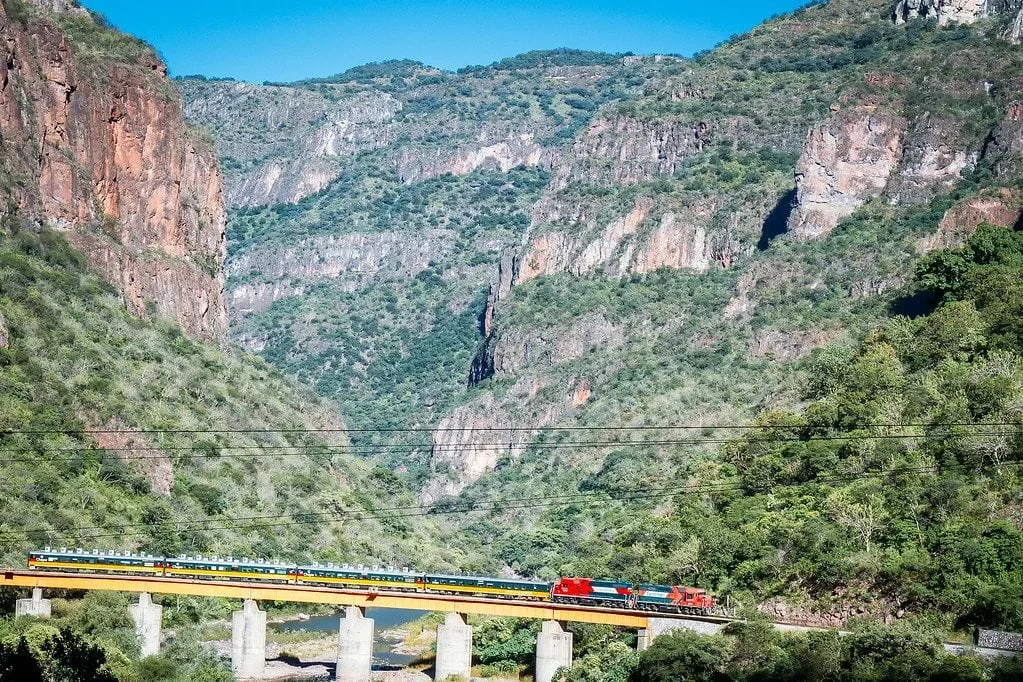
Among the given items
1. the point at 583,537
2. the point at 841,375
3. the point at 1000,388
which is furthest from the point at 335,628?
the point at 1000,388

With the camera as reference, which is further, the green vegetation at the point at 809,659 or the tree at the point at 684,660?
the tree at the point at 684,660

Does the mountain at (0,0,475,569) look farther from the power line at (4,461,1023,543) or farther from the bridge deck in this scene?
the bridge deck

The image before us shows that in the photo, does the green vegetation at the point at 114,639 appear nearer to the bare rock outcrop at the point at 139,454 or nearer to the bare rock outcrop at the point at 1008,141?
the bare rock outcrop at the point at 139,454

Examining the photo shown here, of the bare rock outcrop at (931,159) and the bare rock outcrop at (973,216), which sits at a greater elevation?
the bare rock outcrop at (931,159)

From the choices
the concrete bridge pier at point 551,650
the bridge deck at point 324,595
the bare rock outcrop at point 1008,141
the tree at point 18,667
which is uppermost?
the bare rock outcrop at point 1008,141

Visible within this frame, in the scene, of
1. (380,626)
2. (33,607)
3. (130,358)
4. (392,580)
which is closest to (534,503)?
(380,626)

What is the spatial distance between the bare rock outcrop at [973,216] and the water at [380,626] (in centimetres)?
5820

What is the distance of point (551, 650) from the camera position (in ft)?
323

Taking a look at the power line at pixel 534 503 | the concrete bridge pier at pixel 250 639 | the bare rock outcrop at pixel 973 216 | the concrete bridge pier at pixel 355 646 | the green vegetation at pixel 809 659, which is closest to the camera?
the green vegetation at pixel 809 659

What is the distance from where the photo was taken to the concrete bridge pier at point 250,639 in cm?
10406

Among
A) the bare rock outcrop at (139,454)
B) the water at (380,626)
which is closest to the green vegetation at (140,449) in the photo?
the bare rock outcrop at (139,454)

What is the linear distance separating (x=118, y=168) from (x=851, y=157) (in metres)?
80.3

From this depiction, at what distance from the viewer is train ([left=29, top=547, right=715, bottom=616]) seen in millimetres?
97188

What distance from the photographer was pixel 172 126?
560 feet
